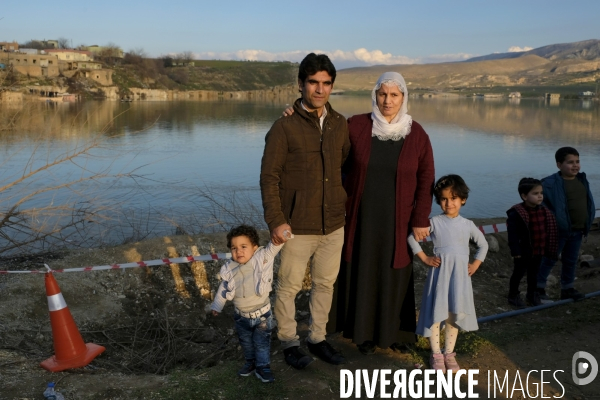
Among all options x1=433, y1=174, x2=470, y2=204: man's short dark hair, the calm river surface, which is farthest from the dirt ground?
the calm river surface

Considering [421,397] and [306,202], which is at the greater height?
[306,202]

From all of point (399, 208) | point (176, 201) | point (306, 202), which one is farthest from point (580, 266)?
point (176, 201)

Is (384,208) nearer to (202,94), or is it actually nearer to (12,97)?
(12,97)

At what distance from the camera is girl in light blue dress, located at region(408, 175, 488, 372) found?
13.3 feet

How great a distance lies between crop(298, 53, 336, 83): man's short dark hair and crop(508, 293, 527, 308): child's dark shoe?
3.61 m

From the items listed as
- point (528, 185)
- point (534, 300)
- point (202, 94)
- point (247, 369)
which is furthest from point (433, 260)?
point (202, 94)

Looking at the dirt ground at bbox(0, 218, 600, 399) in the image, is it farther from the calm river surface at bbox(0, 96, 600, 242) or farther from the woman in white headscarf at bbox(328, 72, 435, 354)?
the calm river surface at bbox(0, 96, 600, 242)

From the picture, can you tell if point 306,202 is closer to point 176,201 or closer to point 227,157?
point 176,201

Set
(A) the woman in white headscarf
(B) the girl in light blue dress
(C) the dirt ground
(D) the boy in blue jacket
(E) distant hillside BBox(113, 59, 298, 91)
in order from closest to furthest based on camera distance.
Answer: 1. (C) the dirt ground
2. (A) the woman in white headscarf
3. (B) the girl in light blue dress
4. (D) the boy in blue jacket
5. (E) distant hillside BBox(113, 59, 298, 91)

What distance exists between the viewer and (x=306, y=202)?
12.5 feet

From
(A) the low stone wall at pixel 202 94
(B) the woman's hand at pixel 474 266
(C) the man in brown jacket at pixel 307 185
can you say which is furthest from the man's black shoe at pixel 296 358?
(A) the low stone wall at pixel 202 94

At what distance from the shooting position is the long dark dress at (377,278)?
13.0ft

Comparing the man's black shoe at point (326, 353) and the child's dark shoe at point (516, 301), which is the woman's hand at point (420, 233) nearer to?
the man's black shoe at point (326, 353)

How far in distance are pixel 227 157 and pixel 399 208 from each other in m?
17.9
